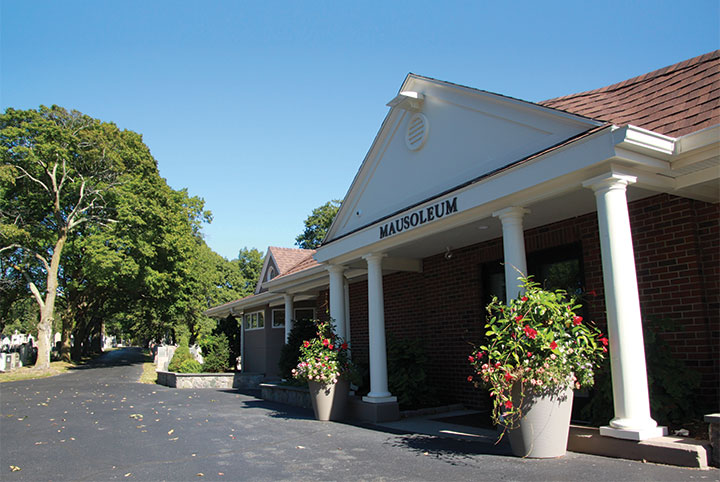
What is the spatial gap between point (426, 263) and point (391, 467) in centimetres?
596

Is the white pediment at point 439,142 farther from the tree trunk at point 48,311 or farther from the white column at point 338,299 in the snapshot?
the tree trunk at point 48,311

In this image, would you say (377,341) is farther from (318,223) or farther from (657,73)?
(318,223)

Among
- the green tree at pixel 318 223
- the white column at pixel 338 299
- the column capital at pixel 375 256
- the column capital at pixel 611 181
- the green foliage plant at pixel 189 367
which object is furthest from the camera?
the green tree at pixel 318 223

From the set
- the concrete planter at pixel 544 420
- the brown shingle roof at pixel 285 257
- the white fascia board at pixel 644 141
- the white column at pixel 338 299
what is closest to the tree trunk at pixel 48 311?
the brown shingle roof at pixel 285 257

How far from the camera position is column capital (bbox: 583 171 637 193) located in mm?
5336

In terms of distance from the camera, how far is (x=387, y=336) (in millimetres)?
10352

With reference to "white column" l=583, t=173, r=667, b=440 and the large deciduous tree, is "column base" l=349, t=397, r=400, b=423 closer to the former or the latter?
"white column" l=583, t=173, r=667, b=440

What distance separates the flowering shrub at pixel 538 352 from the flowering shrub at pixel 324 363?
162 inches

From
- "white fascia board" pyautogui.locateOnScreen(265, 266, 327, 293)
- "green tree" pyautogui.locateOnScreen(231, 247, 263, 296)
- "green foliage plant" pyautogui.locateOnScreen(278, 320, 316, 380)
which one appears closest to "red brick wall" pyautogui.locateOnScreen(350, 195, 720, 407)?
"white fascia board" pyautogui.locateOnScreen(265, 266, 327, 293)

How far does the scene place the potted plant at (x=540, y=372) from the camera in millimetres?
5191

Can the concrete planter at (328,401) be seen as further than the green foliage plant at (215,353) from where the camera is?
No

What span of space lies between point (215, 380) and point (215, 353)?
2010mm

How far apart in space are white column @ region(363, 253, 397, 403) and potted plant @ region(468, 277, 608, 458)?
12.2ft


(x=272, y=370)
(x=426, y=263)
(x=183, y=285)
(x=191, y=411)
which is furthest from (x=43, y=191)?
(x=426, y=263)
